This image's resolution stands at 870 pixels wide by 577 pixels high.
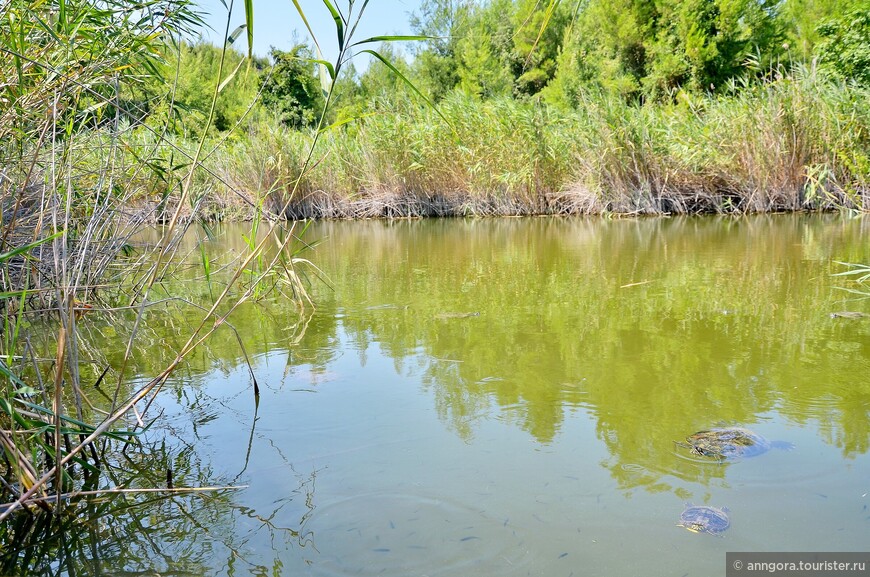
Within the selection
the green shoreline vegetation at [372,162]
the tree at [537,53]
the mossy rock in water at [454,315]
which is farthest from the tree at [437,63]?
the mossy rock in water at [454,315]

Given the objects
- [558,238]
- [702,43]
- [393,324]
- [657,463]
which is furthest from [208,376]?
[702,43]

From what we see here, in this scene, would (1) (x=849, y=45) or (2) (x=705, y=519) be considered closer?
(2) (x=705, y=519)

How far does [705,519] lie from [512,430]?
67 cm

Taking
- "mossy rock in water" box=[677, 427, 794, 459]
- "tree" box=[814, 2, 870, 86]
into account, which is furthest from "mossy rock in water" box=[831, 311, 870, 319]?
"tree" box=[814, 2, 870, 86]

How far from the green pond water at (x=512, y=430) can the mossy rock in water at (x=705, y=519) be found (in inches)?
1.0

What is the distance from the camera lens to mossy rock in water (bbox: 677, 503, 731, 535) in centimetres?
144

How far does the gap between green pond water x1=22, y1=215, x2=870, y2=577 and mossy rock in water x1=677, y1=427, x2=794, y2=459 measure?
6cm

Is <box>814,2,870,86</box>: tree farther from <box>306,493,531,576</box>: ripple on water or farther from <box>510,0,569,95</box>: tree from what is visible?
<box>306,493,531,576</box>: ripple on water

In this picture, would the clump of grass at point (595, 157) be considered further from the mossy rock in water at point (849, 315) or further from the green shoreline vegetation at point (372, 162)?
the mossy rock in water at point (849, 315)

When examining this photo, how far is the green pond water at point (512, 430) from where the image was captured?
142cm

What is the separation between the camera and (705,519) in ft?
4.82

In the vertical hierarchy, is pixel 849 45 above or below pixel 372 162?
above

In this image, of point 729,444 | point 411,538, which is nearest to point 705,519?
point 729,444

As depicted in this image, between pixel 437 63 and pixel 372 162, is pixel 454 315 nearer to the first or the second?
pixel 372 162
